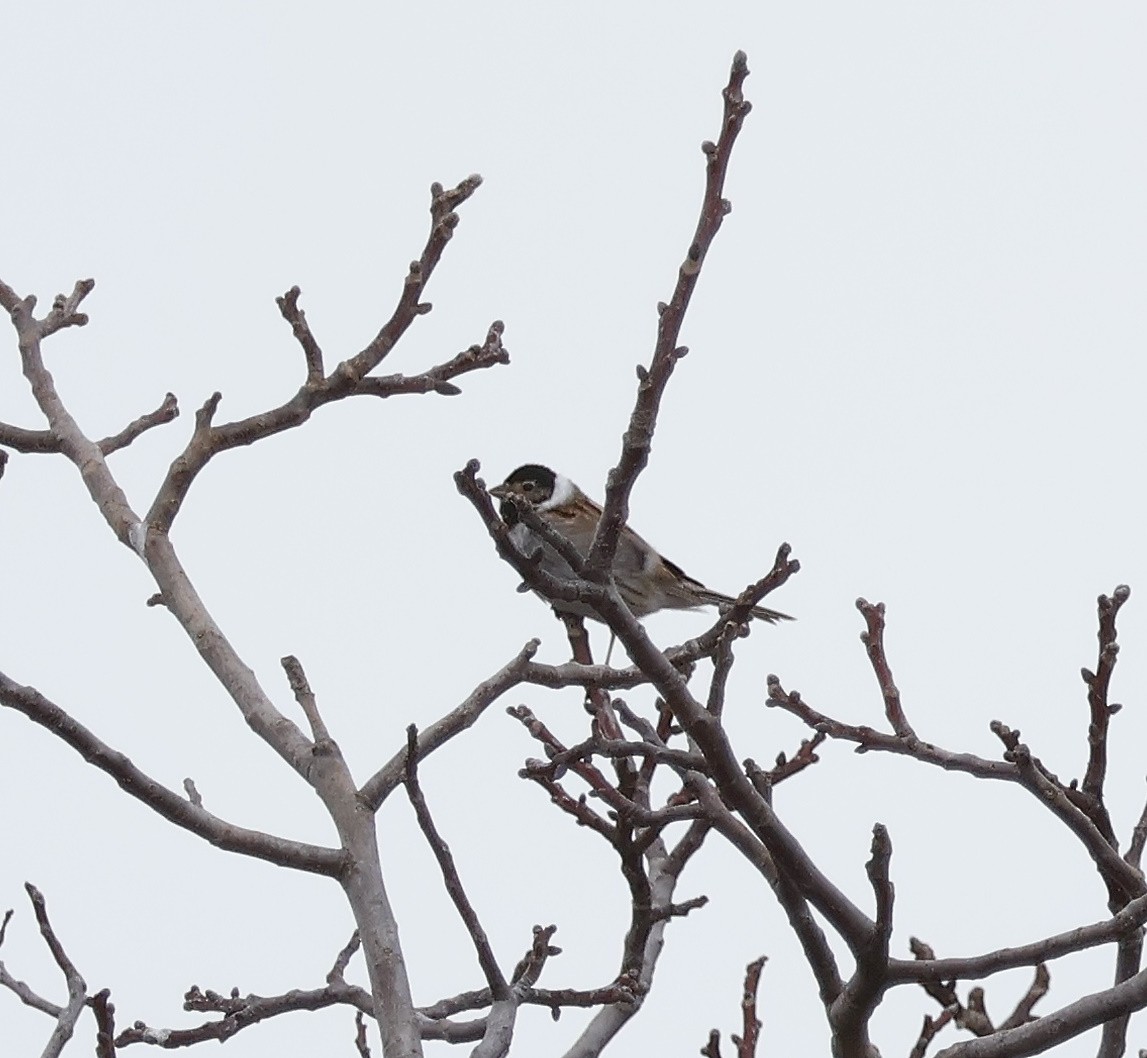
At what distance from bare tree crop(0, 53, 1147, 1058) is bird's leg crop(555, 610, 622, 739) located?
1cm

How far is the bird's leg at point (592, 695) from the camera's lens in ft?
14.6

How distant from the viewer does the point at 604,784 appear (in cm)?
400

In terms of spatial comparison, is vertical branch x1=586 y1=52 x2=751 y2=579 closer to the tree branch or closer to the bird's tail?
the tree branch

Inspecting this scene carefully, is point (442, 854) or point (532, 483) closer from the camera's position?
point (442, 854)

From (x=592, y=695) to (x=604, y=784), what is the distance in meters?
0.51

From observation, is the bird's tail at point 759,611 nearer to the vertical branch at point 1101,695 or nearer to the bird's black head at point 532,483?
the bird's black head at point 532,483

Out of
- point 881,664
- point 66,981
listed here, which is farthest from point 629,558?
point 66,981

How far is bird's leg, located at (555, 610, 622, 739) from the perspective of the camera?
14.6 ft

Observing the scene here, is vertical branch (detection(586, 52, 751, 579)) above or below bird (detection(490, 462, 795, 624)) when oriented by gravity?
below

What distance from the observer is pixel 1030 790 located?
341 centimetres

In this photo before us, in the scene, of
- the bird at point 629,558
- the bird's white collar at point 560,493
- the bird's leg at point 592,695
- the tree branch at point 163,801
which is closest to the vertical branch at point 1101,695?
the bird's leg at point 592,695

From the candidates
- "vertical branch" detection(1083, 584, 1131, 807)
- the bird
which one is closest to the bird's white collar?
the bird

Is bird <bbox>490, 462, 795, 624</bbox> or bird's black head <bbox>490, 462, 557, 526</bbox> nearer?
bird <bbox>490, 462, 795, 624</bbox>

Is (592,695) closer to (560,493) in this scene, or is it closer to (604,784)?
(604,784)
